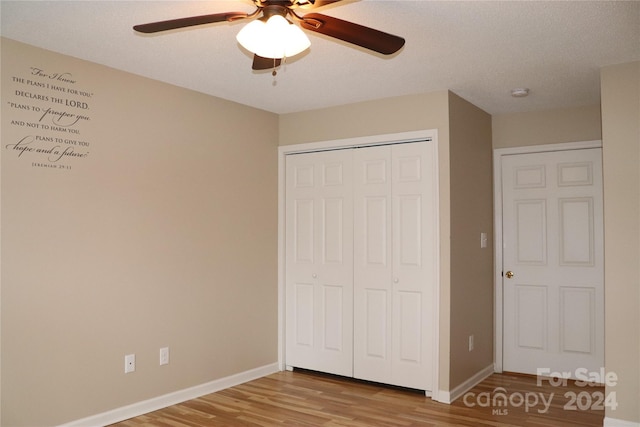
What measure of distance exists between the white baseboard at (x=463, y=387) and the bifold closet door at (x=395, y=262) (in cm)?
16

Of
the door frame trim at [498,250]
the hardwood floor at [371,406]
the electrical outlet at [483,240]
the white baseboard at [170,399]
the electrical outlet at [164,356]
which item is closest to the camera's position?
the white baseboard at [170,399]

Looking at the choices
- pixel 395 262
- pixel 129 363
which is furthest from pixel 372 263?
pixel 129 363

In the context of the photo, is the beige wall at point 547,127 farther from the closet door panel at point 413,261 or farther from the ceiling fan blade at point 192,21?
the ceiling fan blade at point 192,21

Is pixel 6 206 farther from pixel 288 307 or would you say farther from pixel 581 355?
pixel 581 355

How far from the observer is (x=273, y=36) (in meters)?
2.26

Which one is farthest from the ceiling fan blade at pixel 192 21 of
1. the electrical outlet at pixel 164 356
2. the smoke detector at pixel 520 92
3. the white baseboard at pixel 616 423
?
the white baseboard at pixel 616 423

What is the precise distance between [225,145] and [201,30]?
1.58 meters

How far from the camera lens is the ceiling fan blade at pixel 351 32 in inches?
90.2

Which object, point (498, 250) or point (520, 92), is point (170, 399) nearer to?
point (498, 250)

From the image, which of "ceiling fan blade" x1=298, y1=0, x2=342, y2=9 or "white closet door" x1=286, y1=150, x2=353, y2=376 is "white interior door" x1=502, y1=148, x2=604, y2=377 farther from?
"ceiling fan blade" x1=298, y1=0, x2=342, y2=9

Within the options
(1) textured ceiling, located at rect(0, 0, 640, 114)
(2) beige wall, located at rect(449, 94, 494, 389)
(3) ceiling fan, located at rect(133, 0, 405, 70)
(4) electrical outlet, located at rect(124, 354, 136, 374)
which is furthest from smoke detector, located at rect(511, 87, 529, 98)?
(4) electrical outlet, located at rect(124, 354, 136, 374)

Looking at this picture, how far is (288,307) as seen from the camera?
5016 mm

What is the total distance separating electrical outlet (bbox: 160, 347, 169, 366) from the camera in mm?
3947

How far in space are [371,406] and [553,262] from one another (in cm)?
212
